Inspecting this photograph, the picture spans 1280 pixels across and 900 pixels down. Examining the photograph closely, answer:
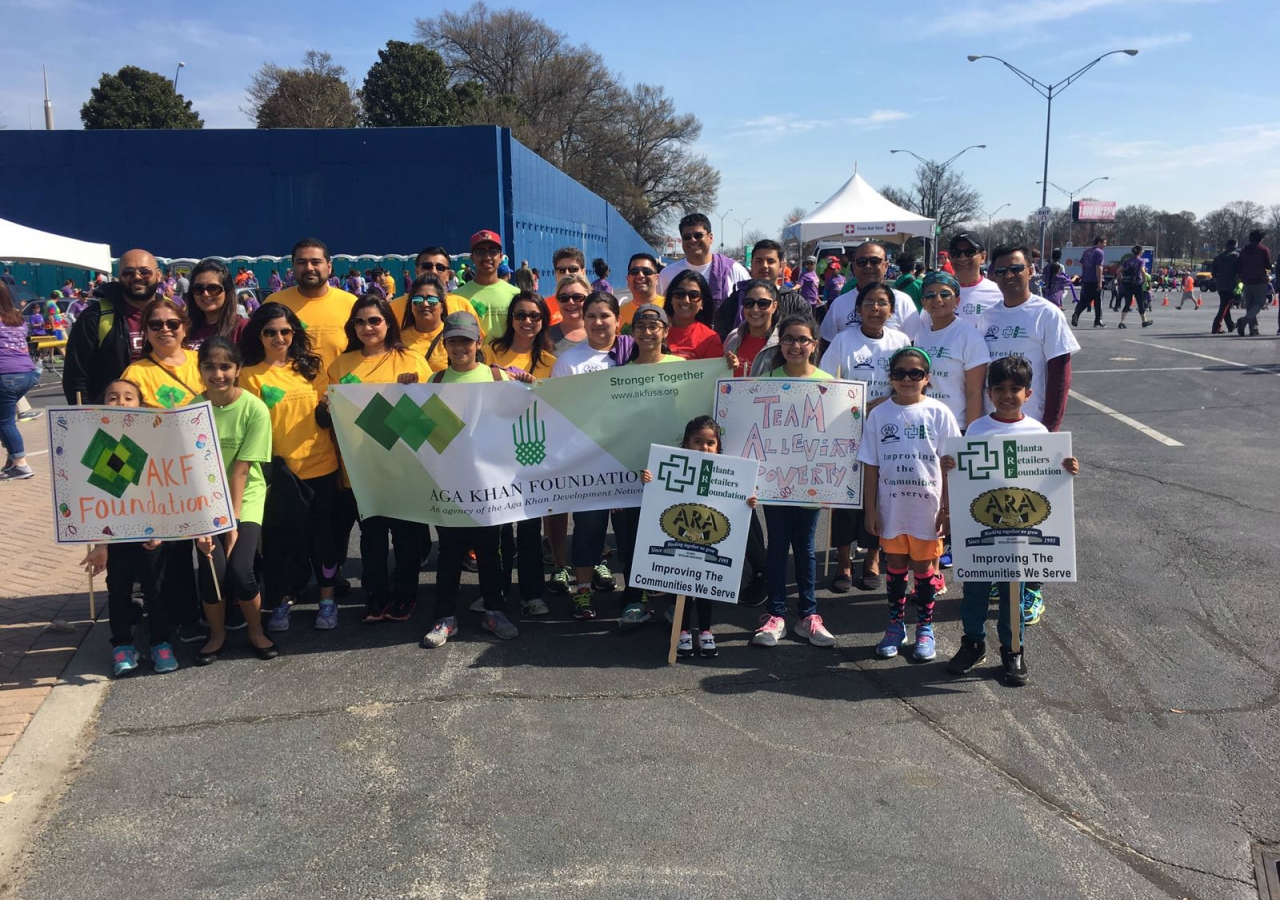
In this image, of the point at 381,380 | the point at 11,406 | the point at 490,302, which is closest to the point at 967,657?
the point at 381,380

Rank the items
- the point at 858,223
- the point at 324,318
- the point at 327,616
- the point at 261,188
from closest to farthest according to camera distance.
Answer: the point at 327,616 → the point at 324,318 → the point at 858,223 → the point at 261,188

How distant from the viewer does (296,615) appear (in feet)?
18.2

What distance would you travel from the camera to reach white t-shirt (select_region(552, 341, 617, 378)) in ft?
17.8

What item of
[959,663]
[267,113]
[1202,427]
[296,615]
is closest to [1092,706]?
[959,663]

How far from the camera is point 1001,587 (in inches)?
182

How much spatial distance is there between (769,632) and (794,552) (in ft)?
1.49

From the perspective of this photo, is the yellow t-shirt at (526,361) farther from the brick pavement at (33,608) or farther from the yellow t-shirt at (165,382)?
the brick pavement at (33,608)

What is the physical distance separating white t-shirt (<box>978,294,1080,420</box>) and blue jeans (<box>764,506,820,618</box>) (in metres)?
1.38

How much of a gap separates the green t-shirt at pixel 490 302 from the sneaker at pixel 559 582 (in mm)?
1834

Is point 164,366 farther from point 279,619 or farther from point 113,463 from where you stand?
point 279,619

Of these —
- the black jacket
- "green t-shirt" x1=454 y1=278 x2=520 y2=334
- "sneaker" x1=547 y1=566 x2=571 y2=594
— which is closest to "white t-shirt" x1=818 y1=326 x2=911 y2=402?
"sneaker" x1=547 y1=566 x2=571 y2=594

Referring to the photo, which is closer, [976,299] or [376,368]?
[376,368]

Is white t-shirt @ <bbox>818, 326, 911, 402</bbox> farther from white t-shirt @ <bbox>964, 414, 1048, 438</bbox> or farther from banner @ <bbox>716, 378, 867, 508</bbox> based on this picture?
white t-shirt @ <bbox>964, 414, 1048, 438</bbox>

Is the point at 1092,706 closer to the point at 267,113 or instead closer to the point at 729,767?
the point at 729,767
